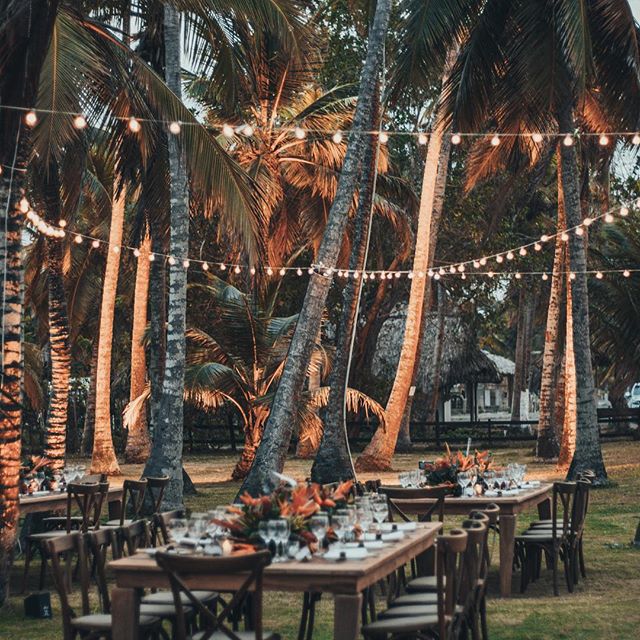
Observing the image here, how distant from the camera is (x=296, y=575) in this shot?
617 centimetres

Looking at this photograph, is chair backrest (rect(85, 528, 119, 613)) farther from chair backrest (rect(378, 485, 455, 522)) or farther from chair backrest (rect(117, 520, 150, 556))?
chair backrest (rect(378, 485, 455, 522))

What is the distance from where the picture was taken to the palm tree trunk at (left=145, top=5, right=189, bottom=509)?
1625 cm

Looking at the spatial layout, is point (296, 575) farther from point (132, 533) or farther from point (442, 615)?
point (132, 533)

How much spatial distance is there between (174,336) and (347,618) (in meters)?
10.6

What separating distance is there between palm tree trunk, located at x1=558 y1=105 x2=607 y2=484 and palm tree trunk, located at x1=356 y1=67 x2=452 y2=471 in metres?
4.91

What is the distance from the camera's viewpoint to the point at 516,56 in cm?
1877

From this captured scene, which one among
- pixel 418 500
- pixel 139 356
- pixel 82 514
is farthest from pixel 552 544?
pixel 139 356

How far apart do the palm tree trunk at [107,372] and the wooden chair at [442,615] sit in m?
17.8

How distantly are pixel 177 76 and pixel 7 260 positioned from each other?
6742 millimetres

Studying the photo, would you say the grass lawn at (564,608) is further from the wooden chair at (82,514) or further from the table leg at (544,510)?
the table leg at (544,510)

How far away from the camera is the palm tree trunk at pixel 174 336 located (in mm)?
16250

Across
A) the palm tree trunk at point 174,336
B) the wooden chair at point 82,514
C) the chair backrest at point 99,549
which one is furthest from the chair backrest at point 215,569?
the palm tree trunk at point 174,336

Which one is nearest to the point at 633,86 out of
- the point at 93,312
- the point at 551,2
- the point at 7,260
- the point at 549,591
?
the point at 551,2

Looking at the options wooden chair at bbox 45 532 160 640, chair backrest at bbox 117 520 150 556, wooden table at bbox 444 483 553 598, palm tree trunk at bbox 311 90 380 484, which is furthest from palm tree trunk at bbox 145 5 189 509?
wooden chair at bbox 45 532 160 640
